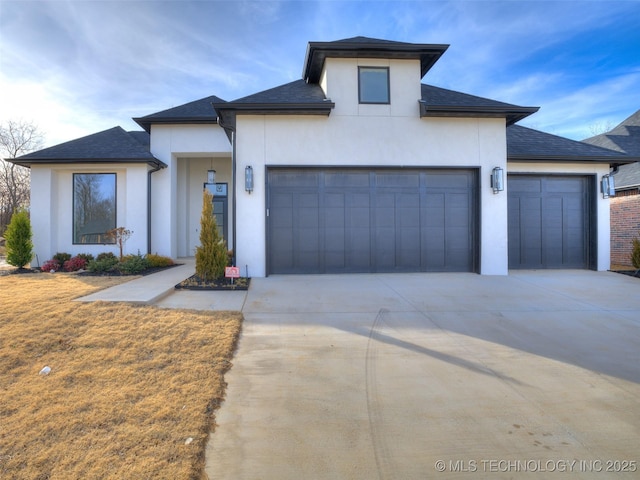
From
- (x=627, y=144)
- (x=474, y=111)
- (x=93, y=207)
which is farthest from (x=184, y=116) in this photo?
(x=627, y=144)

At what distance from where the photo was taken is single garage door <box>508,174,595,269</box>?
940 cm

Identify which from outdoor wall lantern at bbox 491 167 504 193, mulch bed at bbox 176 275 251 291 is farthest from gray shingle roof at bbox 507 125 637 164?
mulch bed at bbox 176 275 251 291

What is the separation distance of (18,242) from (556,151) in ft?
50.7

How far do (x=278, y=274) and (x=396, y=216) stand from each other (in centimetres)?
341

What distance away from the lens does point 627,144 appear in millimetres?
13406

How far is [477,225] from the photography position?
8617 mm

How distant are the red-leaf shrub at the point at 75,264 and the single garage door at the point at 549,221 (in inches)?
487

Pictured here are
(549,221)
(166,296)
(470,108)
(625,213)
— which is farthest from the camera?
(625,213)

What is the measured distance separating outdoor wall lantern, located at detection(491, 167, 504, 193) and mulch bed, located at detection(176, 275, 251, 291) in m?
6.59

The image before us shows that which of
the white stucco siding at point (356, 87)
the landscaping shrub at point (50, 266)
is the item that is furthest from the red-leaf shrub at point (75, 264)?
the white stucco siding at point (356, 87)

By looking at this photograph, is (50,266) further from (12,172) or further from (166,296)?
(12,172)

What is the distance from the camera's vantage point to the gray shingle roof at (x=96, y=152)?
980 cm

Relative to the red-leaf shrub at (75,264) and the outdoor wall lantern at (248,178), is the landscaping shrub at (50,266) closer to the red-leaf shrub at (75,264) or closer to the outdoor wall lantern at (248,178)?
the red-leaf shrub at (75,264)

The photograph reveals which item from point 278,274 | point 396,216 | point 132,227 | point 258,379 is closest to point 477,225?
point 396,216
